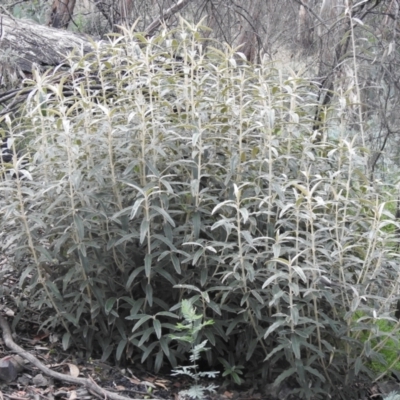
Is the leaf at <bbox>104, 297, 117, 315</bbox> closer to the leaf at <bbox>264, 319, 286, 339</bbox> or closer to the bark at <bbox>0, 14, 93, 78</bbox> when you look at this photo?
the leaf at <bbox>264, 319, 286, 339</bbox>

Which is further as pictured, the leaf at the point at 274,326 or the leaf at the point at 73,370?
the leaf at the point at 73,370

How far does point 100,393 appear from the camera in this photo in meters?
3.27

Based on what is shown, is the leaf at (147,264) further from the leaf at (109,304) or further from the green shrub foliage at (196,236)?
the leaf at (109,304)

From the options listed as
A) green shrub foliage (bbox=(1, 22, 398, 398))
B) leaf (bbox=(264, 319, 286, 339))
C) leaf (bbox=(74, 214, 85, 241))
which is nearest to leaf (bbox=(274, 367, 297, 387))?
green shrub foliage (bbox=(1, 22, 398, 398))

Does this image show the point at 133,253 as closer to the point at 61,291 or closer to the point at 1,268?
the point at 61,291

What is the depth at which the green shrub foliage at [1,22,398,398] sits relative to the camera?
10.7 feet

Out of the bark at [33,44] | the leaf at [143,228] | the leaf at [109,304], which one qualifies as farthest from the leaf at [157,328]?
the bark at [33,44]

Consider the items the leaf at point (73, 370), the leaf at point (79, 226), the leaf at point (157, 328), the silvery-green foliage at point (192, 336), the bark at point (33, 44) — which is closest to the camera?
the silvery-green foliage at point (192, 336)

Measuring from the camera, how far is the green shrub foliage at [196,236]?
10.7 ft

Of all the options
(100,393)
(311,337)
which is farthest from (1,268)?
(311,337)

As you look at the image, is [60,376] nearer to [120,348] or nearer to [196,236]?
[120,348]

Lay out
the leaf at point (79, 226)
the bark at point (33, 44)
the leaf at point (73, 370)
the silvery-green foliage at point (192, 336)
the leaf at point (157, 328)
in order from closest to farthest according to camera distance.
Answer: the silvery-green foliage at point (192, 336), the leaf at point (79, 226), the leaf at point (157, 328), the leaf at point (73, 370), the bark at point (33, 44)

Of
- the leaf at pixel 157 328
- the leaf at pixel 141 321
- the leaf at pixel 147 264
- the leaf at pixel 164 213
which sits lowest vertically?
the leaf at pixel 157 328

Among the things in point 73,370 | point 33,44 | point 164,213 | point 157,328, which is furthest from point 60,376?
point 33,44
